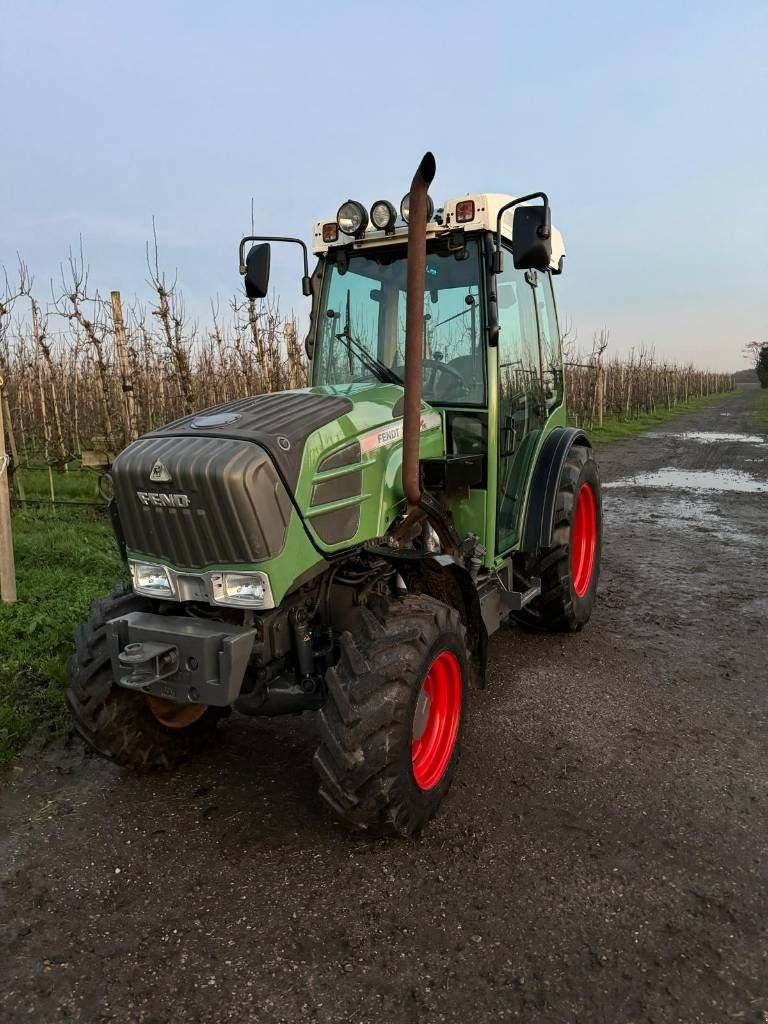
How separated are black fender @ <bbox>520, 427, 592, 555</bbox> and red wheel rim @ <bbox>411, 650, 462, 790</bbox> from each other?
1352 mm

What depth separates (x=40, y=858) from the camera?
2650 millimetres

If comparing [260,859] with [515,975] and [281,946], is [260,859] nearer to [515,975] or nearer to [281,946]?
[281,946]

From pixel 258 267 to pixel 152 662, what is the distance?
2.08m

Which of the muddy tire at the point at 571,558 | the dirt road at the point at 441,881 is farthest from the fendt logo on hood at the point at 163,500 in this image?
the muddy tire at the point at 571,558

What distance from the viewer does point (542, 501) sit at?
13.7 ft

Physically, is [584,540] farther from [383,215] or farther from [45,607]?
[45,607]

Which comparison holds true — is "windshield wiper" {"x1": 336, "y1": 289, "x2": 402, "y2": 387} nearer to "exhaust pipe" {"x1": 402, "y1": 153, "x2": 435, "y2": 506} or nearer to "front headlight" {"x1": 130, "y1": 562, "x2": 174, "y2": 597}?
"exhaust pipe" {"x1": 402, "y1": 153, "x2": 435, "y2": 506}

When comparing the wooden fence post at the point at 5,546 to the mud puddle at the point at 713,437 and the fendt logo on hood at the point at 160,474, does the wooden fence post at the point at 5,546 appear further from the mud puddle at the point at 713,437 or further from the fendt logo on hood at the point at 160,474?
the mud puddle at the point at 713,437

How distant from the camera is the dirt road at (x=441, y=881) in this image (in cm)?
204

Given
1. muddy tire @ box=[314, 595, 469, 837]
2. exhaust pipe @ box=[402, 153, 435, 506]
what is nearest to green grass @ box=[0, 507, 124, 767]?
muddy tire @ box=[314, 595, 469, 837]

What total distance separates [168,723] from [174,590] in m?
0.77

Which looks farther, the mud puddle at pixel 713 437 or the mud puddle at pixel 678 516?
the mud puddle at pixel 713 437

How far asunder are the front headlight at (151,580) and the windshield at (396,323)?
1.57m

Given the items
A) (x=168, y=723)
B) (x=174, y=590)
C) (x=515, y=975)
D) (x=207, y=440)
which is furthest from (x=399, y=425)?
(x=515, y=975)
